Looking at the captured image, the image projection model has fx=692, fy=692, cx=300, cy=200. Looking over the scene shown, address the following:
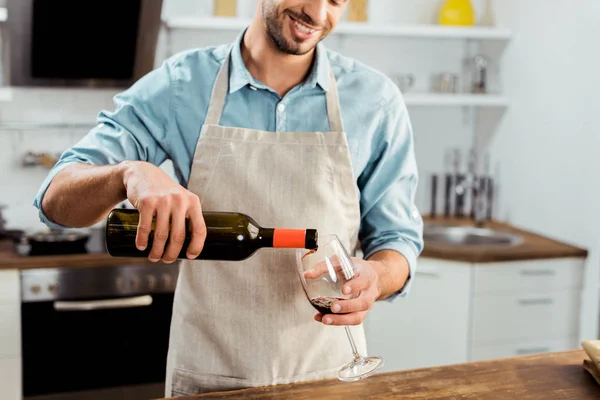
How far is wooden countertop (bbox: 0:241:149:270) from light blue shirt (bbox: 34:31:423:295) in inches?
46.5

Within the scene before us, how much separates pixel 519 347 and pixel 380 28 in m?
1.51

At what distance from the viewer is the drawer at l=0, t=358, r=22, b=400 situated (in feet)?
8.30

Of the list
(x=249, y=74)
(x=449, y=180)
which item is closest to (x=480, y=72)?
(x=449, y=180)

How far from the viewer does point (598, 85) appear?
8.61 ft

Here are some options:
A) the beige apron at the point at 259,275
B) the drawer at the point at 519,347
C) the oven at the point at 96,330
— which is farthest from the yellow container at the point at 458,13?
the beige apron at the point at 259,275

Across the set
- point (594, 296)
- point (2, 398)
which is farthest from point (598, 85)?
point (2, 398)

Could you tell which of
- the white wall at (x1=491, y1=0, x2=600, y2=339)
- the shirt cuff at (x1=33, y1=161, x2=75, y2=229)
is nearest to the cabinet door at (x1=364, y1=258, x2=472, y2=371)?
the white wall at (x1=491, y1=0, x2=600, y2=339)

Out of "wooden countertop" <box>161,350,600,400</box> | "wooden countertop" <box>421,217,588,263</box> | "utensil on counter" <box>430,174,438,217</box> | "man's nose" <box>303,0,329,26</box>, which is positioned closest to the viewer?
"wooden countertop" <box>161,350,600,400</box>

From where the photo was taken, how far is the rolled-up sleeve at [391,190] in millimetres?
1522

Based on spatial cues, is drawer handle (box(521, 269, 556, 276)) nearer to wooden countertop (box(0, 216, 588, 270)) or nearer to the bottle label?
wooden countertop (box(0, 216, 588, 270))

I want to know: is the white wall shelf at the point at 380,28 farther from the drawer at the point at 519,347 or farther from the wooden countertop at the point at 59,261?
the drawer at the point at 519,347

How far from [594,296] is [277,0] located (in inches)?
75.8

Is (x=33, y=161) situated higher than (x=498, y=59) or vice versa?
(x=498, y=59)

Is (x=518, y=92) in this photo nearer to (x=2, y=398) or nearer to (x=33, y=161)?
(x=33, y=161)
